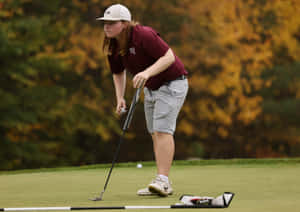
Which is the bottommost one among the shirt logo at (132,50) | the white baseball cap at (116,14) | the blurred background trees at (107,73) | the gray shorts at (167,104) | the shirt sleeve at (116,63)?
the blurred background trees at (107,73)

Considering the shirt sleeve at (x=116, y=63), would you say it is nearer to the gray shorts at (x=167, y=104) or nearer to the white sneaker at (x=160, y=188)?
the gray shorts at (x=167, y=104)

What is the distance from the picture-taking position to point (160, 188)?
532 cm

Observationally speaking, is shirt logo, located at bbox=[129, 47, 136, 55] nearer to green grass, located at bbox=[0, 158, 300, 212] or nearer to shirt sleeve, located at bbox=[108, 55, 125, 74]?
shirt sleeve, located at bbox=[108, 55, 125, 74]

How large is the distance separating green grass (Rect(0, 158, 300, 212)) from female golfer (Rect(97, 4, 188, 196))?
349 mm

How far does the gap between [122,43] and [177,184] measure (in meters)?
1.56

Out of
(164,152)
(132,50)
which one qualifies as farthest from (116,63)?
(164,152)

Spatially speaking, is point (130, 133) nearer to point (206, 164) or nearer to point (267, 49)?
point (267, 49)

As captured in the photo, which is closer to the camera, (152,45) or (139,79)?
(139,79)

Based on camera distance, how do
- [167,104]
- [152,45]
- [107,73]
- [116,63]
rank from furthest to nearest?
[107,73] < [116,63] < [167,104] < [152,45]

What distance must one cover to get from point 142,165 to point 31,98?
851 centimetres

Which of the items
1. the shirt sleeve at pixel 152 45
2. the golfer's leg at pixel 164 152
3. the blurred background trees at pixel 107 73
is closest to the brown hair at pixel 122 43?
the shirt sleeve at pixel 152 45

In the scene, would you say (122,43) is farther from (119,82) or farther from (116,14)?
(119,82)

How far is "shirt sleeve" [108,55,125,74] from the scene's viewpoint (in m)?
6.07

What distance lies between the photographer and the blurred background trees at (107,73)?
1705 cm
